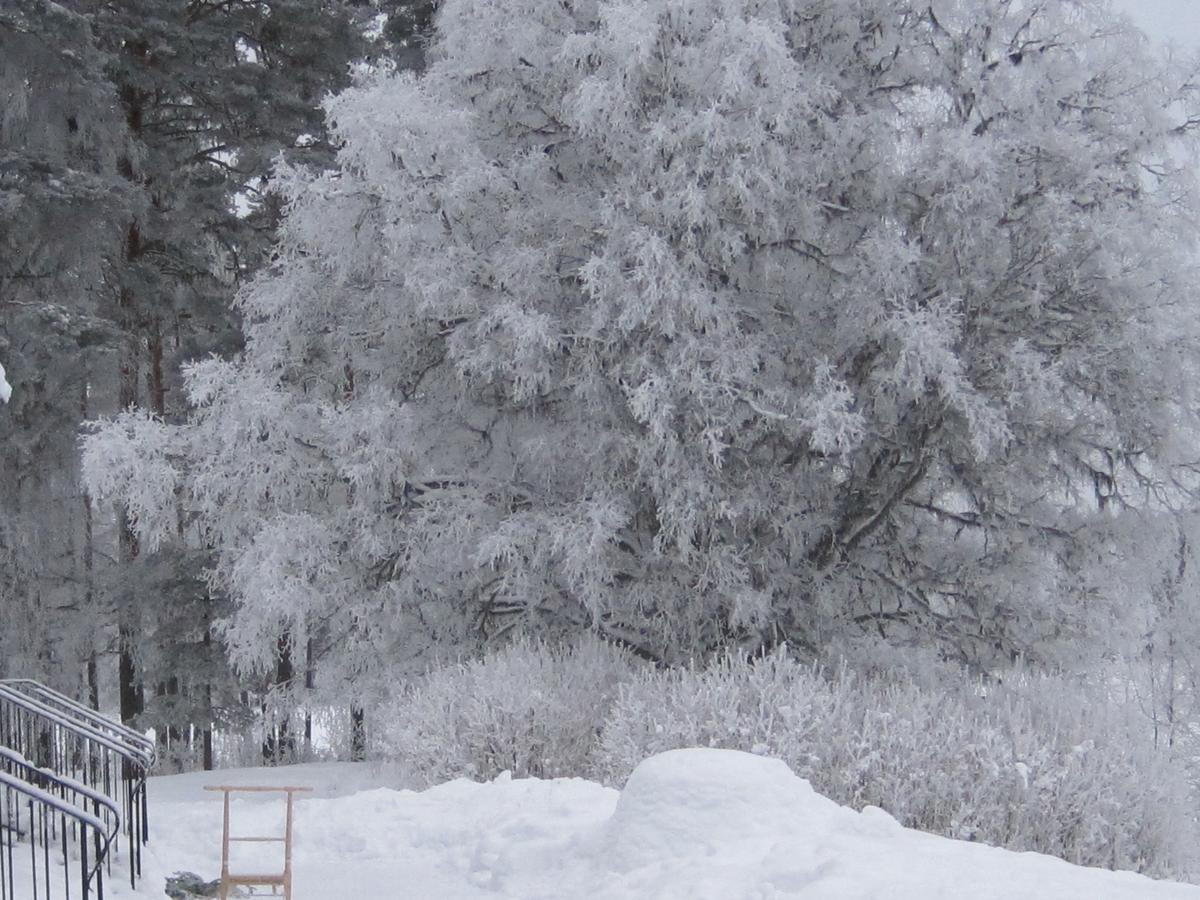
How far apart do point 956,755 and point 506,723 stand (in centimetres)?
399

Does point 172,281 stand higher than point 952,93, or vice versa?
point 952,93

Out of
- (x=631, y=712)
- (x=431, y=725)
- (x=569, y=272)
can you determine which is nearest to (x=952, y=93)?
(x=569, y=272)

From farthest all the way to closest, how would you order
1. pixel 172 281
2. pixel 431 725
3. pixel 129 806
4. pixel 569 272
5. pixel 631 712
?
1. pixel 172 281
2. pixel 569 272
3. pixel 431 725
4. pixel 631 712
5. pixel 129 806

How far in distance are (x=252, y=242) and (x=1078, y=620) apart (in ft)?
42.2

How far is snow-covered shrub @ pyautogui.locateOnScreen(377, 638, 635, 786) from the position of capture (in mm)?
10938

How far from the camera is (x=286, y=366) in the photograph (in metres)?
14.8

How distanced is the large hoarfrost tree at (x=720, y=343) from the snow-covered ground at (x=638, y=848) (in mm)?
3880

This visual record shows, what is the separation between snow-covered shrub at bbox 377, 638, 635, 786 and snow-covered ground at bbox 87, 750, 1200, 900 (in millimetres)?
1530

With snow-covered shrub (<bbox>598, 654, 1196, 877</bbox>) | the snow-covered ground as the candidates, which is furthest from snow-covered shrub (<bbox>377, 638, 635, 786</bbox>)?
the snow-covered ground

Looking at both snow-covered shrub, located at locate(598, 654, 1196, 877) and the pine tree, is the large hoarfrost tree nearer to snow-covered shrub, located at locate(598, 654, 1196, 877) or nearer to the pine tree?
snow-covered shrub, located at locate(598, 654, 1196, 877)

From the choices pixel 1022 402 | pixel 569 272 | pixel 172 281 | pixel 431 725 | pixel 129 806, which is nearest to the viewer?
pixel 129 806

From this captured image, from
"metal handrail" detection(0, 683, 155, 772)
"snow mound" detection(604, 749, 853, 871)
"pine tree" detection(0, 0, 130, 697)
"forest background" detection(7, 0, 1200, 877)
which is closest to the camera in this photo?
"snow mound" detection(604, 749, 853, 871)

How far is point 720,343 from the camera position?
12648mm

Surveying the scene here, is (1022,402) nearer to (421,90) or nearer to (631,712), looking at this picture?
(631,712)
